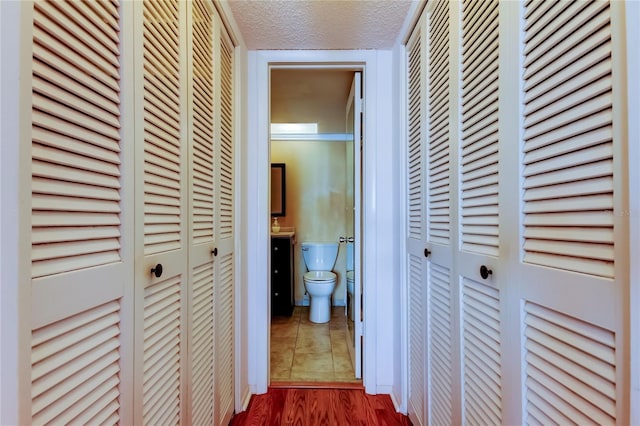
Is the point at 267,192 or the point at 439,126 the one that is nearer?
the point at 439,126

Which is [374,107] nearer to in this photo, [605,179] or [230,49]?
[230,49]

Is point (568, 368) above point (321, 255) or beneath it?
above

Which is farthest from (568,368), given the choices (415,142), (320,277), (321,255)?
(321,255)

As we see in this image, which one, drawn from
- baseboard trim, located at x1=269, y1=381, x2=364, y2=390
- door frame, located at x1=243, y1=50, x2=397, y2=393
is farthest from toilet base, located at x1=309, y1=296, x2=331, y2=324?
door frame, located at x1=243, y1=50, x2=397, y2=393

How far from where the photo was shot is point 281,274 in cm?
327

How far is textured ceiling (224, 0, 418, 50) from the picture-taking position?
4.78 ft

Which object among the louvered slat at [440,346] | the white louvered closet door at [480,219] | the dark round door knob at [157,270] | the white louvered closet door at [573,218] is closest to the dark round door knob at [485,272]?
the white louvered closet door at [480,219]

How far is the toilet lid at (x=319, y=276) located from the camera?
3.18 metres

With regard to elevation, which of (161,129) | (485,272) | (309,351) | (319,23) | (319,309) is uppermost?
(319,23)

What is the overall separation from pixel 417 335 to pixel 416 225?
1.76 ft

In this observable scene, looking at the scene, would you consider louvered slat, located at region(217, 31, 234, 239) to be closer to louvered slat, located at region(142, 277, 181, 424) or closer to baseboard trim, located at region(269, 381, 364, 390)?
louvered slat, located at region(142, 277, 181, 424)
